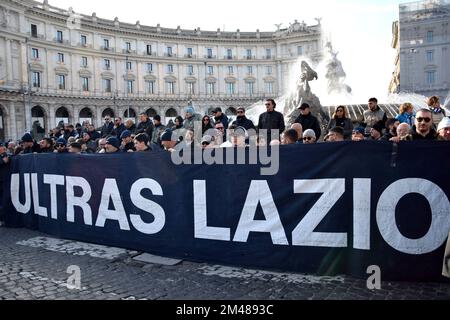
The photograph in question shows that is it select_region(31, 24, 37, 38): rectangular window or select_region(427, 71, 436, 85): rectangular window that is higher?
select_region(31, 24, 37, 38): rectangular window

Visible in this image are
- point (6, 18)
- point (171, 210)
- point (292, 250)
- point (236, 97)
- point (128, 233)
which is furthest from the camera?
point (236, 97)

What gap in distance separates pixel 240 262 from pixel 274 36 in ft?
257

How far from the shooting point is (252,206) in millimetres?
4789

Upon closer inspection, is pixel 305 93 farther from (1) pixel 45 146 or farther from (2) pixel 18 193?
(2) pixel 18 193

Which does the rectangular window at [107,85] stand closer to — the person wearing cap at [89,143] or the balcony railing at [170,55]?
the balcony railing at [170,55]

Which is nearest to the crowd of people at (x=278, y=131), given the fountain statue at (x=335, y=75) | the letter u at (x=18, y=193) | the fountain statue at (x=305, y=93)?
the letter u at (x=18, y=193)

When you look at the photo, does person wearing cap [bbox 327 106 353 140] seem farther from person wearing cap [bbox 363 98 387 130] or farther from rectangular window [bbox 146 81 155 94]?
rectangular window [bbox 146 81 155 94]

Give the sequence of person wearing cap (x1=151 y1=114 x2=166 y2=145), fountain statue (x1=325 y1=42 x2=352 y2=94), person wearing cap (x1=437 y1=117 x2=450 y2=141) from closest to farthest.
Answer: person wearing cap (x1=437 y1=117 x2=450 y2=141) → person wearing cap (x1=151 y1=114 x2=166 y2=145) → fountain statue (x1=325 y1=42 x2=352 y2=94)

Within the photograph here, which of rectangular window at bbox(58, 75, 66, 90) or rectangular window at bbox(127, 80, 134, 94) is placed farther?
rectangular window at bbox(127, 80, 134, 94)

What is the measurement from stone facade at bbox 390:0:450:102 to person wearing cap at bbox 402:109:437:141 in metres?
56.0

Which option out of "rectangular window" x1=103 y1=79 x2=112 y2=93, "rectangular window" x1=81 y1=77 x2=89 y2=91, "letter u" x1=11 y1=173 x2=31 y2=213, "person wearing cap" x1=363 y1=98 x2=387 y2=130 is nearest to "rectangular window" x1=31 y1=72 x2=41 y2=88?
"rectangular window" x1=81 y1=77 x2=89 y2=91

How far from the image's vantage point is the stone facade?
5372 cm
